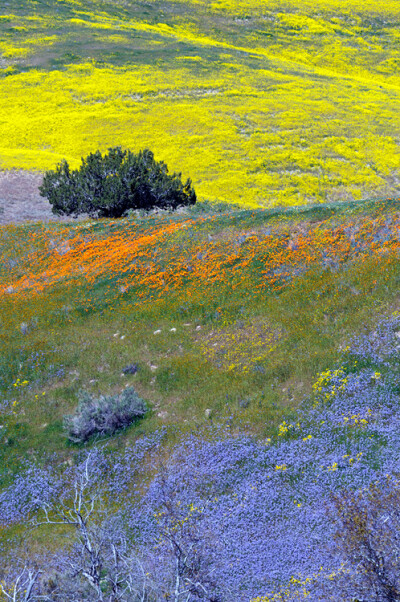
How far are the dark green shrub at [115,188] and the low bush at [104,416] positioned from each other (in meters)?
22.1

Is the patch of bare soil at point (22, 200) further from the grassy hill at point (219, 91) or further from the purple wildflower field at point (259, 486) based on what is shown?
the purple wildflower field at point (259, 486)

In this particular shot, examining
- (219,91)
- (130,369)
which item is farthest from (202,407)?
(219,91)

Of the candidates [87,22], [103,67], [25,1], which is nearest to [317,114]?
[103,67]

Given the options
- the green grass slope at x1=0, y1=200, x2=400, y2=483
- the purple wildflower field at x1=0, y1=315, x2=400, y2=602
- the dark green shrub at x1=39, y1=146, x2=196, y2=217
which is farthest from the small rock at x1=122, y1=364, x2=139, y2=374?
the dark green shrub at x1=39, y1=146, x2=196, y2=217

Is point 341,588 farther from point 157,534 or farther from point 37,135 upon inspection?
point 37,135

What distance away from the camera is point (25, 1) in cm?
10081

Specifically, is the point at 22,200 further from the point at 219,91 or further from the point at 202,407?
the point at 219,91

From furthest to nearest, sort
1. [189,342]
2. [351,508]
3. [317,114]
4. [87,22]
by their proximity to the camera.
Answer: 1. [87,22]
2. [317,114]
3. [189,342]
4. [351,508]

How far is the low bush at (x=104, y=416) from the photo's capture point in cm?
1233

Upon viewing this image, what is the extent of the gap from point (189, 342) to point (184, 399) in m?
2.84

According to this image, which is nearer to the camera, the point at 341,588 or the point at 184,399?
the point at 341,588

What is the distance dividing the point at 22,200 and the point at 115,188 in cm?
1295

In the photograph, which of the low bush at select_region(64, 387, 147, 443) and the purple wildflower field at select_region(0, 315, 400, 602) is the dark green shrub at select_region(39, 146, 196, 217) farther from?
the purple wildflower field at select_region(0, 315, 400, 602)

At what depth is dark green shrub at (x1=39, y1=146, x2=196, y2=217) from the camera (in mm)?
33000
